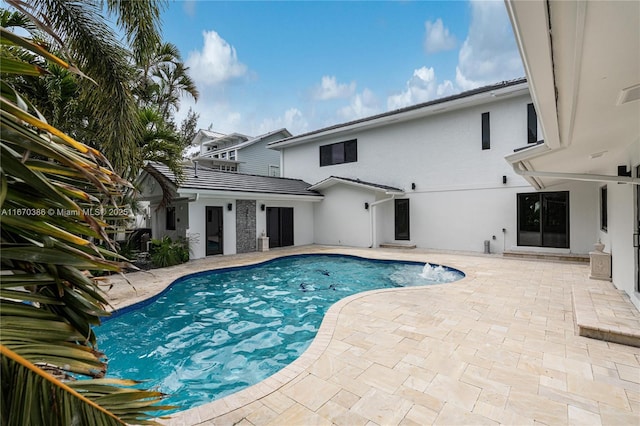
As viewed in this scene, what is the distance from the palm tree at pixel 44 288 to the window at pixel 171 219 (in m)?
15.5

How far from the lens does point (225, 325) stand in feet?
22.4

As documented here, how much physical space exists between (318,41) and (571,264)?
17188 millimetres

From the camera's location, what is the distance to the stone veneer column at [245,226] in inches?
590

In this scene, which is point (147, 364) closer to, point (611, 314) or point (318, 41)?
point (611, 314)

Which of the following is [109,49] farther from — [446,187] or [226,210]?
[446,187]

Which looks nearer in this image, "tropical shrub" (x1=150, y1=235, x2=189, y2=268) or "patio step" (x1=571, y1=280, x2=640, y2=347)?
"patio step" (x1=571, y1=280, x2=640, y2=347)

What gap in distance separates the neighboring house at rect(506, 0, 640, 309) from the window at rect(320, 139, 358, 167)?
12777 mm

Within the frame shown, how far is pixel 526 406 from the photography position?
329cm

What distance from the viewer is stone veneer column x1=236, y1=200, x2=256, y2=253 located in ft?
49.2

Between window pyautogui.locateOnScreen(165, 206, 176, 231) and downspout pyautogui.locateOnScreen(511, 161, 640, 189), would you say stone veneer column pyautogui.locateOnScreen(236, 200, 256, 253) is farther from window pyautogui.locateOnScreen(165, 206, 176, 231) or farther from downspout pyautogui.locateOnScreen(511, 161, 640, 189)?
downspout pyautogui.locateOnScreen(511, 161, 640, 189)

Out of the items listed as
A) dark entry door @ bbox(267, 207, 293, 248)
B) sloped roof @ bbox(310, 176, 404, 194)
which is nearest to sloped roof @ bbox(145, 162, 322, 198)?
sloped roof @ bbox(310, 176, 404, 194)

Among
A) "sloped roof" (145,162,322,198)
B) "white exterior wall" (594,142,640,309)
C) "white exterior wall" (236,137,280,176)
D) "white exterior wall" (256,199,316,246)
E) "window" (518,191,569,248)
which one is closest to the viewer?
"white exterior wall" (594,142,640,309)

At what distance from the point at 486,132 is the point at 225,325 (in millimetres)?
13694

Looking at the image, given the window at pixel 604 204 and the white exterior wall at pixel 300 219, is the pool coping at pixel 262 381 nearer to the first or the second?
the window at pixel 604 204
